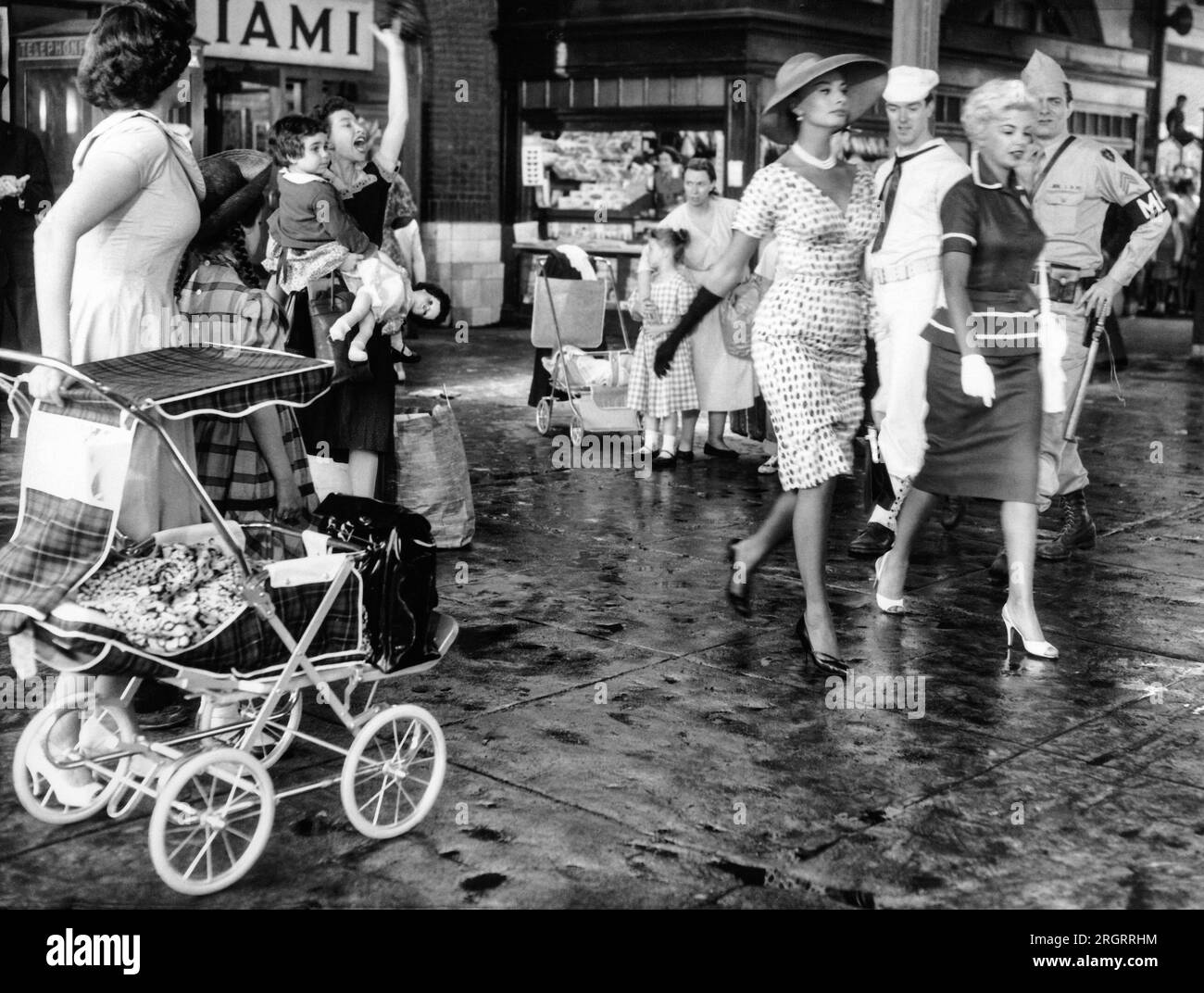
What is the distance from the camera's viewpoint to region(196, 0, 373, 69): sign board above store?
16.0 m

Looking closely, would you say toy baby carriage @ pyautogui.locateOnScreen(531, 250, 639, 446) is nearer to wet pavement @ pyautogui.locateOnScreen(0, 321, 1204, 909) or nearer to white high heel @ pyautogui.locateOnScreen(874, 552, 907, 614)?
wet pavement @ pyautogui.locateOnScreen(0, 321, 1204, 909)

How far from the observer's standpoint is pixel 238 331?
481cm

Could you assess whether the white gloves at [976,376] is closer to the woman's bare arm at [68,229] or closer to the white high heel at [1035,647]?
the white high heel at [1035,647]

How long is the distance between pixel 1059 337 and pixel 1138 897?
2504 mm

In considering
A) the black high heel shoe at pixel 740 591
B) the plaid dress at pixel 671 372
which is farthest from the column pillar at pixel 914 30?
the black high heel shoe at pixel 740 591

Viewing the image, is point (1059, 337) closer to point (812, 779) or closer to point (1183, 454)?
point (812, 779)

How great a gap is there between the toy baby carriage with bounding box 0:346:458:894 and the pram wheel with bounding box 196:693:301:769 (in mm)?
14

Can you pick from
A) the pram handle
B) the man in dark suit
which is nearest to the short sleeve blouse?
the pram handle

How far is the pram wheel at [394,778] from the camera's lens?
3814 mm

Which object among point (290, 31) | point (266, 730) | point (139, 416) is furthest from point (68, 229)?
point (290, 31)

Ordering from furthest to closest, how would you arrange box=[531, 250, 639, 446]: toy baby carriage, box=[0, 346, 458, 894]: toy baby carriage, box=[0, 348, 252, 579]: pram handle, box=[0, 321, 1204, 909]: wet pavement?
box=[531, 250, 639, 446]: toy baby carriage → box=[0, 321, 1204, 909]: wet pavement → box=[0, 346, 458, 894]: toy baby carriage → box=[0, 348, 252, 579]: pram handle

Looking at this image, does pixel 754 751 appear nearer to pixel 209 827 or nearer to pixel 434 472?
pixel 209 827

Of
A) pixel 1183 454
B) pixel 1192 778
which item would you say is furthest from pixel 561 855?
pixel 1183 454

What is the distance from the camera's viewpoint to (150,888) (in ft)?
11.8
